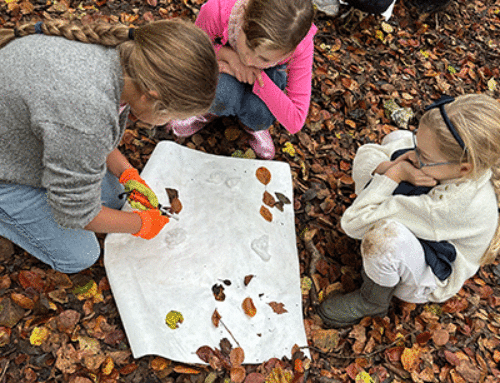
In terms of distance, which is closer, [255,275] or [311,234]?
[255,275]

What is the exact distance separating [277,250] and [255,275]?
0.70ft

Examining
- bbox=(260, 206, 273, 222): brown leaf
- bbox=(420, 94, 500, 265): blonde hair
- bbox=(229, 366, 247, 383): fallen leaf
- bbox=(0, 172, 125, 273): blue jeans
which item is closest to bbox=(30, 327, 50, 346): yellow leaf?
bbox=(0, 172, 125, 273): blue jeans

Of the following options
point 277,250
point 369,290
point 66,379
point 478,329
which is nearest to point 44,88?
point 66,379

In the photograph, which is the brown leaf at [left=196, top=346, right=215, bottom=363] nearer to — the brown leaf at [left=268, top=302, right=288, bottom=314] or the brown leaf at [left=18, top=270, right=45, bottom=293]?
the brown leaf at [left=268, top=302, right=288, bottom=314]

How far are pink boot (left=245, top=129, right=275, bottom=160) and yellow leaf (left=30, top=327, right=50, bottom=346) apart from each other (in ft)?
5.22

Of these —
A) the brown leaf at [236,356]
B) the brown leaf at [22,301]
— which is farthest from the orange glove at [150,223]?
the brown leaf at [236,356]

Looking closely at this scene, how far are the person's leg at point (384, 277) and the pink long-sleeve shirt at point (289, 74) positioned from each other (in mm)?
846

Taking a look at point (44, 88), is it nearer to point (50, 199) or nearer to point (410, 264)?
point (50, 199)

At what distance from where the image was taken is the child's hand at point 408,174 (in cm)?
185

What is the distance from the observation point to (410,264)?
1.81 metres

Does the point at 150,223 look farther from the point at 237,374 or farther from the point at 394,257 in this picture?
the point at 394,257

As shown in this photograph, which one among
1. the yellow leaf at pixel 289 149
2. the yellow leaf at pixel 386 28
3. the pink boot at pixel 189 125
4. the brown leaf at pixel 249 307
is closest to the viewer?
the brown leaf at pixel 249 307

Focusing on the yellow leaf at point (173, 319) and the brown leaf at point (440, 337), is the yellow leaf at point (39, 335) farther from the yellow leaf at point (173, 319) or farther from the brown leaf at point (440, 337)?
the brown leaf at point (440, 337)

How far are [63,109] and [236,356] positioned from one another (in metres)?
1.33
